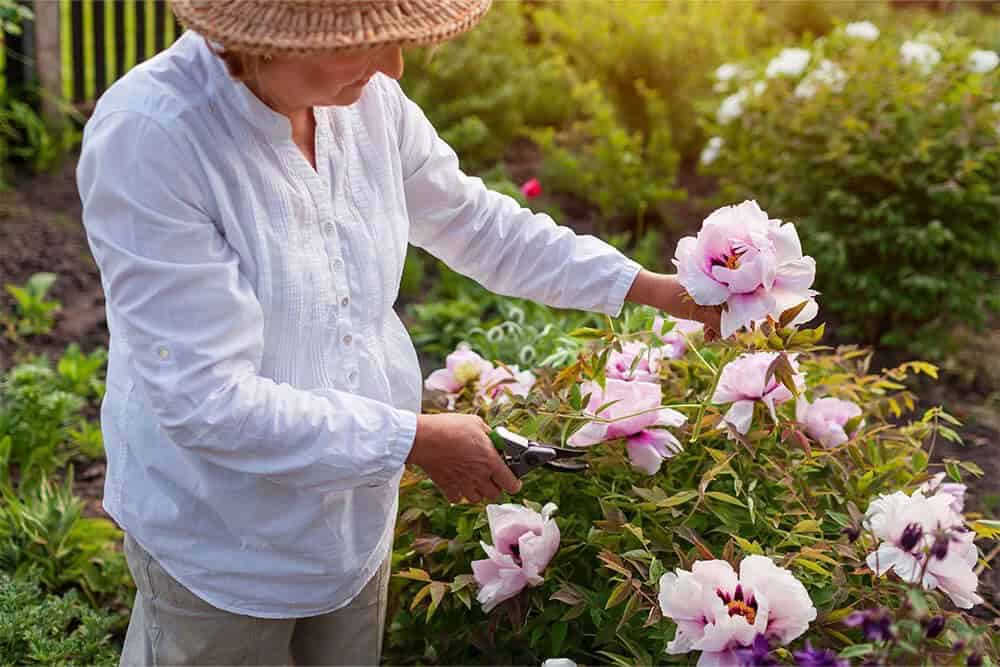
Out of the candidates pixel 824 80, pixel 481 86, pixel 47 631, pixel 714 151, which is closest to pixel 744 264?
pixel 47 631

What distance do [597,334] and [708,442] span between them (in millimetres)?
293

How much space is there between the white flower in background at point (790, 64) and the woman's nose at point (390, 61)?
9.91 feet

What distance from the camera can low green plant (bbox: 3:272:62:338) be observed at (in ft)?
12.5

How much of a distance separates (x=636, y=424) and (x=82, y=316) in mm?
2581

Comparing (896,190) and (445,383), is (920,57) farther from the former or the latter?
(445,383)

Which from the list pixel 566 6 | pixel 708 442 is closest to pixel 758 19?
pixel 566 6

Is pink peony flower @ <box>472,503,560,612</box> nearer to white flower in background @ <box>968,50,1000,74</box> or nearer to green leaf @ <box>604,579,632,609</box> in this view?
green leaf @ <box>604,579,632,609</box>

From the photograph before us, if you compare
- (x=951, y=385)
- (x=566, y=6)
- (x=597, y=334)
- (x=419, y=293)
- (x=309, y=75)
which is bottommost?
(x=419, y=293)

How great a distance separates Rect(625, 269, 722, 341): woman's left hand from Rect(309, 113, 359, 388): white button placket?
1.71 ft

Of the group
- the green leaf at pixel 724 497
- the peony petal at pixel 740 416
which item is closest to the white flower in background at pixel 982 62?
the peony petal at pixel 740 416

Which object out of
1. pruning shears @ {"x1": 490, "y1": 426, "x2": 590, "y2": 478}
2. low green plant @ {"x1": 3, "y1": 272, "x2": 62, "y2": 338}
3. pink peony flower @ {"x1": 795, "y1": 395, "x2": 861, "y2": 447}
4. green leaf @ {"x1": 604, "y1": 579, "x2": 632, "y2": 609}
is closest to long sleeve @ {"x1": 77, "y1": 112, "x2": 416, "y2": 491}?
pruning shears @ {"x1": 490, "y1": 426, "x2": 590, "y2": 478}

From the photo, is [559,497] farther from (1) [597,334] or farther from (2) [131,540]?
(2) [131,540]

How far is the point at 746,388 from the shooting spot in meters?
2.02

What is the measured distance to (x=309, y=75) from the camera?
1.51 m
